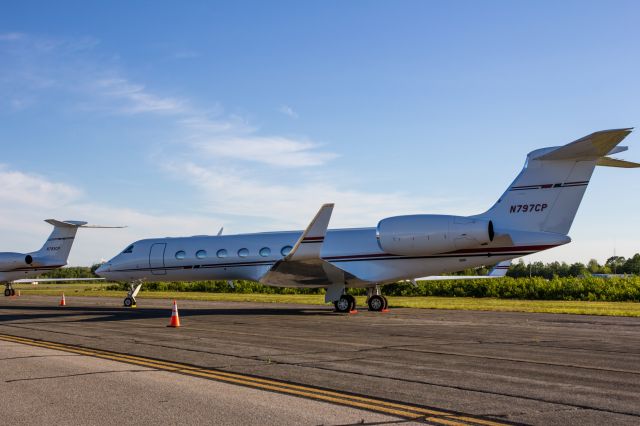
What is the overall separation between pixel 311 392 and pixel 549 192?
1327cm

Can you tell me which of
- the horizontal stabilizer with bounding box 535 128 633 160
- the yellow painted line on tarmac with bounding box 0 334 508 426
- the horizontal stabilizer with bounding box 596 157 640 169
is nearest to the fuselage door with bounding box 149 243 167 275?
the yellow painted line on tarmac with bounding box 0 334 508 426

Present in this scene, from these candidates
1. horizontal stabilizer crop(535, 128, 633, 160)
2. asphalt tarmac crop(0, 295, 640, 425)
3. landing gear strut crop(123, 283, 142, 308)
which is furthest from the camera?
landing gear strut crop(123, 283, 142, 308)

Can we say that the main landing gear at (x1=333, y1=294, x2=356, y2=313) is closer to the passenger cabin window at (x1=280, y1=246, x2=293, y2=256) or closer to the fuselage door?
the passenger cabin window at (x1=280, y1=246, x2=293, y2=256)

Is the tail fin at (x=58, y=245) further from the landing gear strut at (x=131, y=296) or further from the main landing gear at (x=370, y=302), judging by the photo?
the main landing gear at (x=370, y=302)

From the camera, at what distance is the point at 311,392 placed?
24.1ft

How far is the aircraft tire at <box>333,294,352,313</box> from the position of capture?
22016 mm

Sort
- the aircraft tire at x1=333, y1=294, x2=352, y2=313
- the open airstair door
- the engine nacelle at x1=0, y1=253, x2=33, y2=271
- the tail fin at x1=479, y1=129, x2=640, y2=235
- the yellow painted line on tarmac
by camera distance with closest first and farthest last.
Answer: the yellow painted line on tarmac
the tail fin at x1=479, y1=129, x2=640, y2=235
the open airstair door
the aircraft tire at x1=333, y1=294, x2=352, y2=313
the engine nacelle at x1=0, y1=253, x2=33, y2=271

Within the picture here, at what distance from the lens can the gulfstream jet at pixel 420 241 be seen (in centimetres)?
1820

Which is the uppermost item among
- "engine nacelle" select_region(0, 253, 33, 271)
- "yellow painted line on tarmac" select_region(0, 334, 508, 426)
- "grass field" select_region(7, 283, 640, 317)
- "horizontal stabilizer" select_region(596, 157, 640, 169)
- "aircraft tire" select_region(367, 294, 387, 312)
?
"horizontal stabilizer" select_region(596, 157, 640, 169)

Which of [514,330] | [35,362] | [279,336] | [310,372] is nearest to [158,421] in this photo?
[310,372]

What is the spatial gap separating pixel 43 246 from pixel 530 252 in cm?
3469

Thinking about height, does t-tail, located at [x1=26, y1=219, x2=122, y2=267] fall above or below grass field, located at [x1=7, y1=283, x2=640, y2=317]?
above

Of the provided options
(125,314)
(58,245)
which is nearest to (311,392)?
(125,314)

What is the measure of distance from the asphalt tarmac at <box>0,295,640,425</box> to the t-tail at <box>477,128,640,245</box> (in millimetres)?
2697
